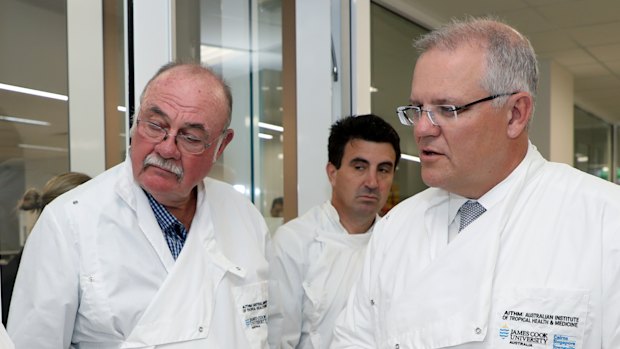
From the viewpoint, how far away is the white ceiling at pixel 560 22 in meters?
4.55

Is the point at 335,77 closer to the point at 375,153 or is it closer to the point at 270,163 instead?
the point at 270,163

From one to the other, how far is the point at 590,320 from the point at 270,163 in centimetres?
175

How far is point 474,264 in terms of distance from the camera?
4.34ft

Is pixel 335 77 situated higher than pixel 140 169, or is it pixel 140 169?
pixel 335 77

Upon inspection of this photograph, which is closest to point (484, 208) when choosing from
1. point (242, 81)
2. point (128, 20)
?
point (128, 20)

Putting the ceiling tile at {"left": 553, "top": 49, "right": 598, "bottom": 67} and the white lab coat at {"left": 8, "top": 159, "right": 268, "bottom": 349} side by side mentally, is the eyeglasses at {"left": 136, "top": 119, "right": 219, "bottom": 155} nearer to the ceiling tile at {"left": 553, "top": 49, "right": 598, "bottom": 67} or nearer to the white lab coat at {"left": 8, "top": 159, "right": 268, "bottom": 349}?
the white lab coat at {"left": 8, "top": 159, "right": 268, "bottom": 349}

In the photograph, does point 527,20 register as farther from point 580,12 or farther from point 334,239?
point 334,239

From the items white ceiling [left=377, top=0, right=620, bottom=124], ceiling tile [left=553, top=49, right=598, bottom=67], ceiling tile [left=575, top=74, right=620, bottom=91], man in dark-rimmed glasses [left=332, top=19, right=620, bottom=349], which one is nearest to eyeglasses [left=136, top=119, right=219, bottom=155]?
man in dark-rimmed glasses [left=332, top=19, right=620, bottom=349]

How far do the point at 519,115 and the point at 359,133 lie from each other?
0.85 meters

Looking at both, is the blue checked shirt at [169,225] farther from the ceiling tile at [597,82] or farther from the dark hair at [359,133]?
the ceiling tile at [597,82]

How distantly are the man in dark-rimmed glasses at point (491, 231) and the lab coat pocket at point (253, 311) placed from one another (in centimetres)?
21

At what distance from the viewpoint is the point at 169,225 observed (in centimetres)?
151

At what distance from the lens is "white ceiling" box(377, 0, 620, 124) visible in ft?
14.9

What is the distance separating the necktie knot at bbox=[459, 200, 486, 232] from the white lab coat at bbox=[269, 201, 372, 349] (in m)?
0.67
